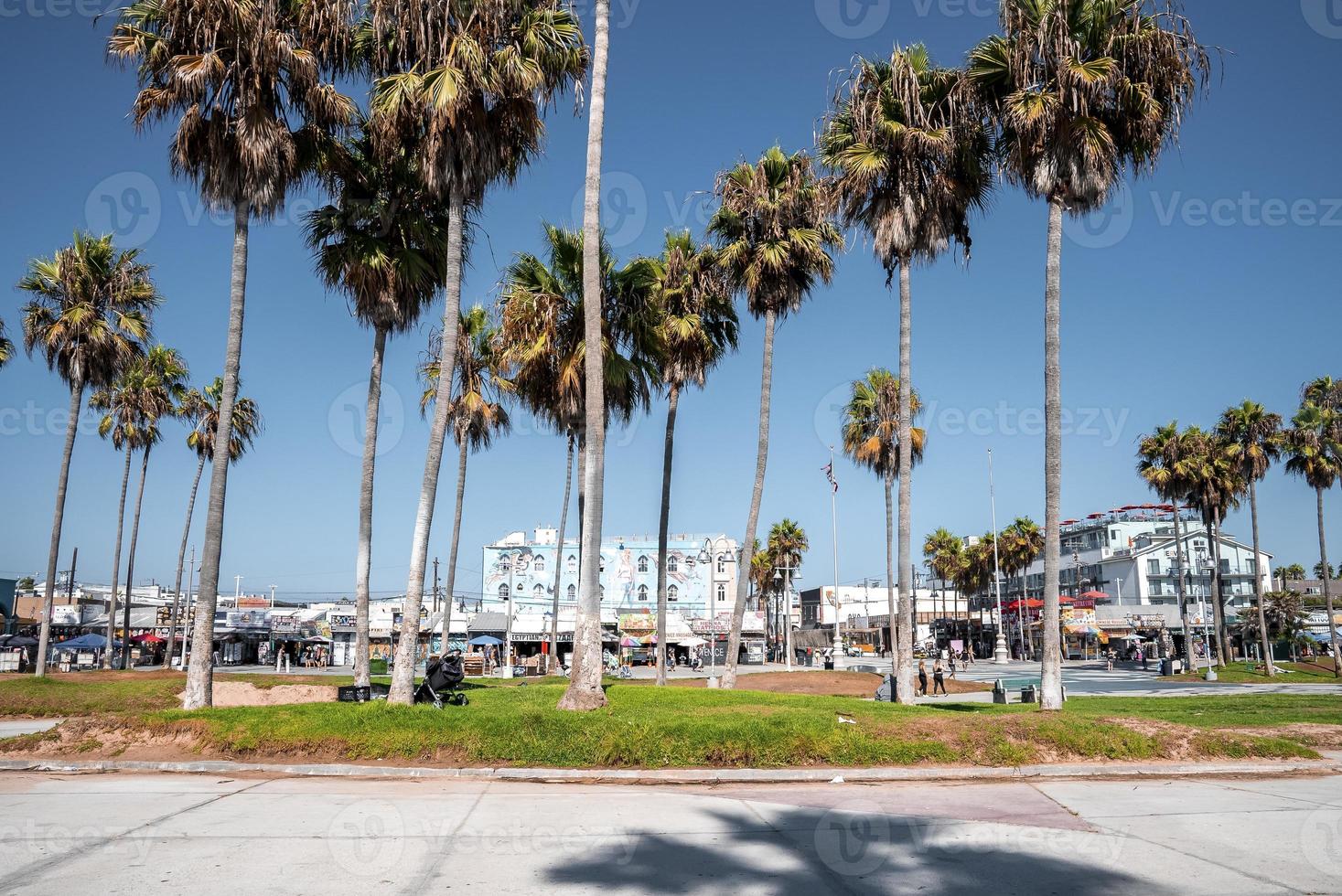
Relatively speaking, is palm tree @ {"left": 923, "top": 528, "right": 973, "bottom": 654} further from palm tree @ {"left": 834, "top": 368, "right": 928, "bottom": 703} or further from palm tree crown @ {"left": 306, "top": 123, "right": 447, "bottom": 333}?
palm tree crown @ {"left": 306, "top": 123, "right": 447, "bottom": 333}

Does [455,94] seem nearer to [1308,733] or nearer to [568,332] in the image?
[568,332]

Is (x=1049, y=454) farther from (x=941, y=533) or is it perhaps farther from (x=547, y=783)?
(x=941, y=533)

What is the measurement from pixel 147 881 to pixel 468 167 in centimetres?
1394

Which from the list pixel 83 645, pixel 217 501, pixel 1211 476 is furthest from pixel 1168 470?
pixel 83 645

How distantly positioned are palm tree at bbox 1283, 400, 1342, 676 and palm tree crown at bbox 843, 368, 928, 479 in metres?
19.4

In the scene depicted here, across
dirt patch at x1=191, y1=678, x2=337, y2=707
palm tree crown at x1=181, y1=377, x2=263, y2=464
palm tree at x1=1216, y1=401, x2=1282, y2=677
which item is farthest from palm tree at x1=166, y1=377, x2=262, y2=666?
palm tree at x1=1216, y1=401, x2=1282, y2=677

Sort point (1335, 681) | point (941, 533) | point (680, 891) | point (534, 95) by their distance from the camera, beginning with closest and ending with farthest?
1. point (680, 891)
2. point (534, 95)
3. point (1335, 681)
4. point (941, 533)

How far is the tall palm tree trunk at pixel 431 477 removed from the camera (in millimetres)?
16641

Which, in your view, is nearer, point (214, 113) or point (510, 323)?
point (214, 113)

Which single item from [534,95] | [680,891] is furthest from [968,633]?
[680,891]

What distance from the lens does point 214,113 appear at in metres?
17.7

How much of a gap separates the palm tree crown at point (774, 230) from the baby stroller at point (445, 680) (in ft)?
45.2

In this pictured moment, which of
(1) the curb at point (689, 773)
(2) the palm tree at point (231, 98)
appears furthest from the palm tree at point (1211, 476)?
(2) the palm tree at point (231, 98)

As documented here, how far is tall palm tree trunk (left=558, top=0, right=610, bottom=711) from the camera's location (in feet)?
52.6
